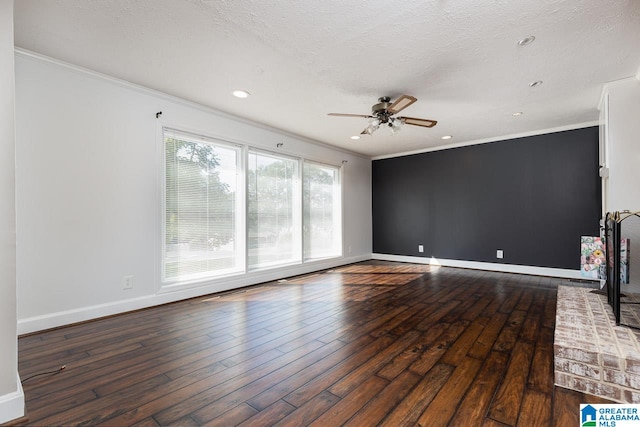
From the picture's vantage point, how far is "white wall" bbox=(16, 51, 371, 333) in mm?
2701

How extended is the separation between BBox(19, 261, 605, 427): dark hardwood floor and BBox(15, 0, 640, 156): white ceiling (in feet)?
8.42

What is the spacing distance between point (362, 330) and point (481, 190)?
14.6ft

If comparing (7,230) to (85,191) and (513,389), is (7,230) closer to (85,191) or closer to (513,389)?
(85,191)

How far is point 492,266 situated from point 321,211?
11.5 ft

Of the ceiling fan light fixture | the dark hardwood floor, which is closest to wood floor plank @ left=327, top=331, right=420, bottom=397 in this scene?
the dark hardwood floor

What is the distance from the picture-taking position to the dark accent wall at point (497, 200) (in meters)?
4.89

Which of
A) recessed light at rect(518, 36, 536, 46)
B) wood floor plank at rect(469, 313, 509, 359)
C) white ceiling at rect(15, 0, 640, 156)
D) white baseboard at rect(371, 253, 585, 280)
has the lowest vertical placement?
wood floor plank at rect(469, 313, 509, 359)

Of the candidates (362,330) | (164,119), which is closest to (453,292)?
(362,330)

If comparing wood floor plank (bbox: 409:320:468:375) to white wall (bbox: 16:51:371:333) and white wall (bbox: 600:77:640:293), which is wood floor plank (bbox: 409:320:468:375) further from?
white wall (bbox: 16:51:371:333)

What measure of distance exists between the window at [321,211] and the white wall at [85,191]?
2.40 m

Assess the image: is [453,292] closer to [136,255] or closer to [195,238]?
[195,238]

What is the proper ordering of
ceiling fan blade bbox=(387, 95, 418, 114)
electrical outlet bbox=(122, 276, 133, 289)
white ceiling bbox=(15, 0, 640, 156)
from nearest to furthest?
white ceiling bbox=(15, 0, 640, 156), ceiling fan blade bbox=(387, 95, 418, 114), electrical outlet bbox=(122, 276, 133, 289)

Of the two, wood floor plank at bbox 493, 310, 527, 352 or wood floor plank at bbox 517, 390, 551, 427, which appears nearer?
wood floor plank at bbox 517, 390, 551, 427

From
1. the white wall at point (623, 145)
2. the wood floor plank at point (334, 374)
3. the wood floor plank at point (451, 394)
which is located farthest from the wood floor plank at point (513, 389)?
the white wall at point (623, 145)
